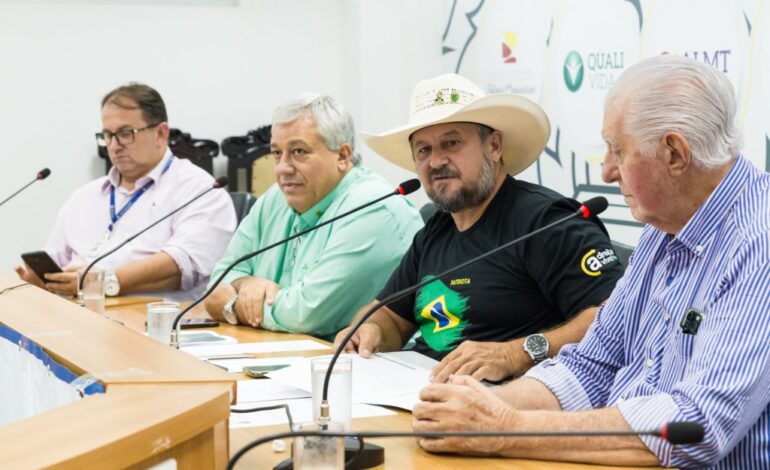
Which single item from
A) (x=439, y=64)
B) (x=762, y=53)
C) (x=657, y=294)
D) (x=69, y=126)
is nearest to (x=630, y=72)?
(x=657, y=294)

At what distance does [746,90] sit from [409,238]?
132cm

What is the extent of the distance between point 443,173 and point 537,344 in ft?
1.89

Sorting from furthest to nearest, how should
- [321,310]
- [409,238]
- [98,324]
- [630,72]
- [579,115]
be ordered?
[579,115] < [409,238] < [321,310] < [98,324] < [630,72]

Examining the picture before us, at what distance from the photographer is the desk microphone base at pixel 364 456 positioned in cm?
157

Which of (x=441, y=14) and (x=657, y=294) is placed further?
(x=441, y=14)

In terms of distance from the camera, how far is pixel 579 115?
4699mm

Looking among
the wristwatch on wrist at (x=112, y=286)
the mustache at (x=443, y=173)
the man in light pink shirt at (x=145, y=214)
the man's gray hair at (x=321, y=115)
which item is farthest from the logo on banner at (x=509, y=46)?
the mustache at (x=443, y=173)

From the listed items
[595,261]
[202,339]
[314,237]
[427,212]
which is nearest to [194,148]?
[427,212]

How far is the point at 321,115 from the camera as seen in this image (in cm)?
333

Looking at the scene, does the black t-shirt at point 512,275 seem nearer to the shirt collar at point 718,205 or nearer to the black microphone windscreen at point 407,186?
the black microphone windscreen at point 407,186

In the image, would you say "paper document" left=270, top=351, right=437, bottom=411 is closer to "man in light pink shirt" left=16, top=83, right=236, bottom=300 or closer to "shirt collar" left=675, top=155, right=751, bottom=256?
"shirt collar" left=675, top=155, right=751, bottom=256

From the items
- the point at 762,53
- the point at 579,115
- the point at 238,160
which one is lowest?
the point at 238,160

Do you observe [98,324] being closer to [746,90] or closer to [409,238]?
[409,238]

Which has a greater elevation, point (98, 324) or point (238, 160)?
point (98, 324)
